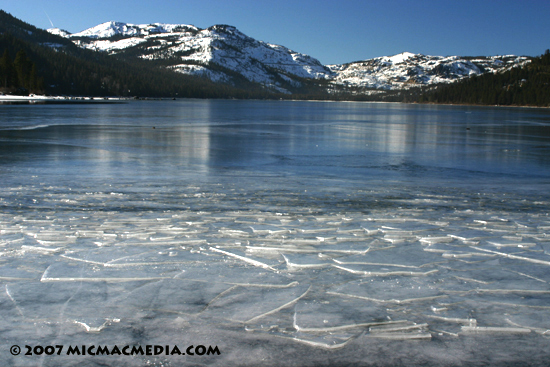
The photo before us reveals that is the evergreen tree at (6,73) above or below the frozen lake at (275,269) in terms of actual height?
above

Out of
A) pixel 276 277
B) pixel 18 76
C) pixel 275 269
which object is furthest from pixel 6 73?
pixel 276 277

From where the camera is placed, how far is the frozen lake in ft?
11.2

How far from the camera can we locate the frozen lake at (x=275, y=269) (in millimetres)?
3414

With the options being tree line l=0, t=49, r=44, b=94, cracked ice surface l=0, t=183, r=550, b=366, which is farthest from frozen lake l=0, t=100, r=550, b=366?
tree line l=0, t=49, r=44, b=94

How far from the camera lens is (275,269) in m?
5.00

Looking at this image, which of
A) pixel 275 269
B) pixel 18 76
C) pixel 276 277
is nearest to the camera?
pixel 276 277

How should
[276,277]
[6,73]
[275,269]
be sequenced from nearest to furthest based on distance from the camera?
[276,277], [275,269], [6,73]

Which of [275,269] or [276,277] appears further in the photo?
[275,269]

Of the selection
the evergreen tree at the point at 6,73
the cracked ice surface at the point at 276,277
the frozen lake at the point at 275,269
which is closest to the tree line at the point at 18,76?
the evergreen tree at the point at 6,73

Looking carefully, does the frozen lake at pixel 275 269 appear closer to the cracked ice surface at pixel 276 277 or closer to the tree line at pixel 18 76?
the cracked ice surface at pixel 276 277

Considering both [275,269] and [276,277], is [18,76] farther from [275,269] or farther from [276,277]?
[276,277]

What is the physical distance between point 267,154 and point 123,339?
47.2 ft

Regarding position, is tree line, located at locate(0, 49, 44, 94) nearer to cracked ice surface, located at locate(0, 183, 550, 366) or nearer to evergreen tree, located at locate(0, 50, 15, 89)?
evergreen tree, located at locate(0, 50, 15, 89)

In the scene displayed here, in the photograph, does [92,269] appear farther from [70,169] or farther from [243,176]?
[70,169]
